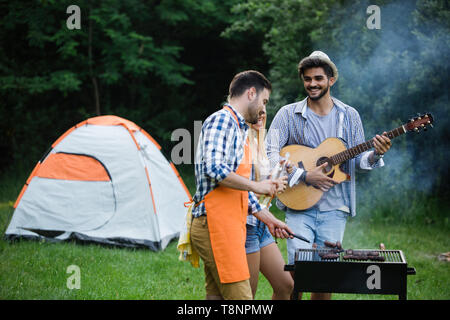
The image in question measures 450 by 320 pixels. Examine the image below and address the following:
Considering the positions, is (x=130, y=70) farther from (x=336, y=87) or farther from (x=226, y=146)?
(x=226, y=146)

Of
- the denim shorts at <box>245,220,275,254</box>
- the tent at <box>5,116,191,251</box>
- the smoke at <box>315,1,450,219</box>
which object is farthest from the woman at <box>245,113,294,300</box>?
the smoke at <box>315,1,450,219</box>

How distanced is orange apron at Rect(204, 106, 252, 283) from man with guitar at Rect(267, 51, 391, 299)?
2.77ft

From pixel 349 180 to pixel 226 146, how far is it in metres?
1.36

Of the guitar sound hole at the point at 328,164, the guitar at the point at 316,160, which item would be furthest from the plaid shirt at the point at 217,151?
the guitar sound hole at the point at 328,164

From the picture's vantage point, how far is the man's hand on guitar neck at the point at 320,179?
361 centimetres

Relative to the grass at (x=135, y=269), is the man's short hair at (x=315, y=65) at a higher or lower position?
higher

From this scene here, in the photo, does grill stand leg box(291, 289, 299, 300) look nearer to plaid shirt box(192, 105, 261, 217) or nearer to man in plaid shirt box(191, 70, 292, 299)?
man in plaid shirt box(191, 70, 292, 299)

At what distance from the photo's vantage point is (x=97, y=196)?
6152 mm

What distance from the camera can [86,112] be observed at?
12.6 meters

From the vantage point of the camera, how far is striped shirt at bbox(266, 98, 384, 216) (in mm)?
3609

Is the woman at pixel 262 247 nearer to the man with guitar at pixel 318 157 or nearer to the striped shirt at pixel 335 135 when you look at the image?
the man with guitar at pixel 318 157

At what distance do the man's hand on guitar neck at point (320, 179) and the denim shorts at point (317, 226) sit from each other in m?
0.19

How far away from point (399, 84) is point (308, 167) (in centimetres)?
375

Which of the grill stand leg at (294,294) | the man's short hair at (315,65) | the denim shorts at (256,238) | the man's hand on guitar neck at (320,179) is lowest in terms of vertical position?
the grill stand leg at (294,294)
